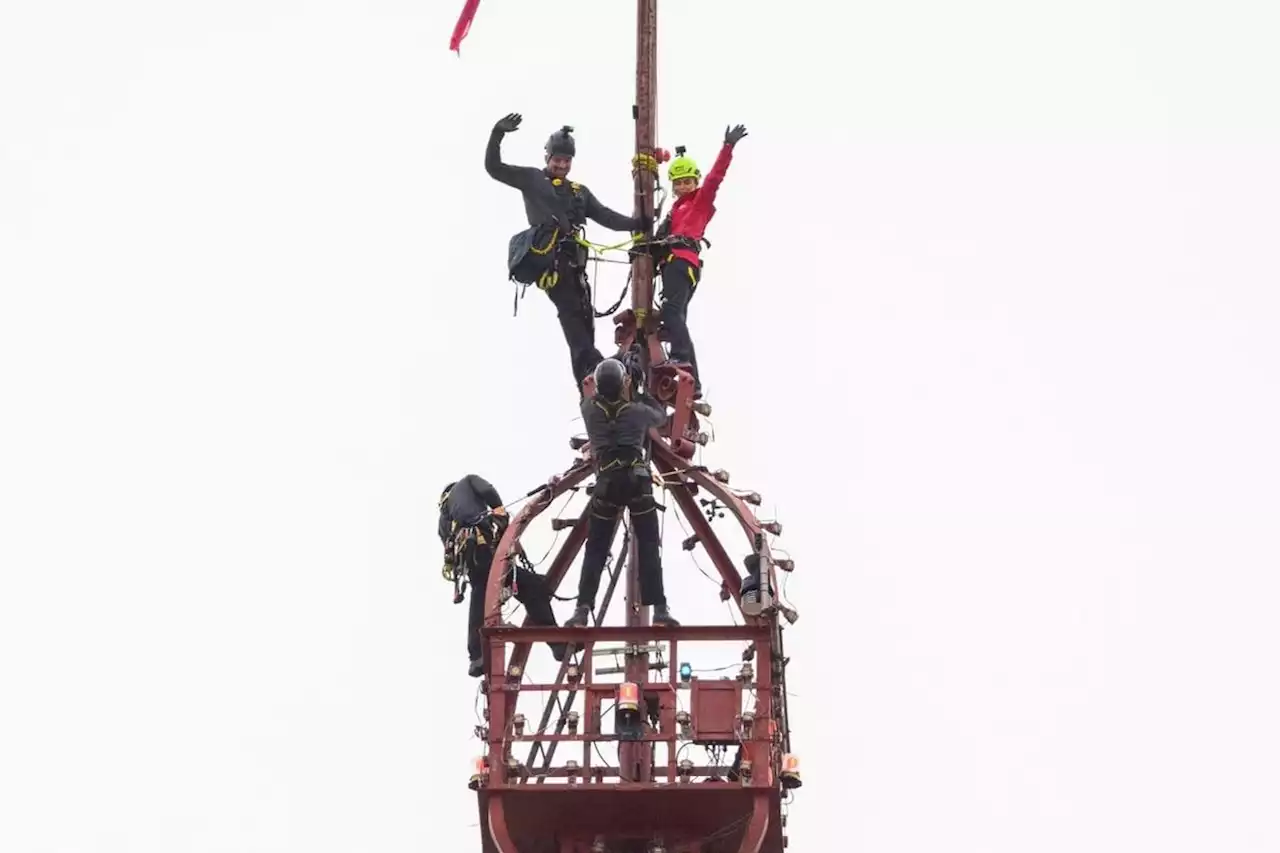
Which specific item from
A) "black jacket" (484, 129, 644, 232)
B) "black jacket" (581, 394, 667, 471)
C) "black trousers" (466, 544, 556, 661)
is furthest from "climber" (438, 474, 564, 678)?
"black jacket" (484, 129, 644, 232)

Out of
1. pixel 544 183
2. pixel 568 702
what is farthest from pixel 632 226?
pixel 568 702

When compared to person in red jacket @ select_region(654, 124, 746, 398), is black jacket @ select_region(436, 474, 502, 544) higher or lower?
lower

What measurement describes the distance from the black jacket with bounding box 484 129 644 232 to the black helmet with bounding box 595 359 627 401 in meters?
4.20

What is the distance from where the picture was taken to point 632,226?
2815 inches

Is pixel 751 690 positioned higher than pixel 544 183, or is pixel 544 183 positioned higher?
pixel 544 183

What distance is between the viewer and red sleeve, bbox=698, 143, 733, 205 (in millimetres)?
71562

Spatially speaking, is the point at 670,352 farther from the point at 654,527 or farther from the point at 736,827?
the point at 736,827

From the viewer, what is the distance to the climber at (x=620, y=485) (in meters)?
67.9

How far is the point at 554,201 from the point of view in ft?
234

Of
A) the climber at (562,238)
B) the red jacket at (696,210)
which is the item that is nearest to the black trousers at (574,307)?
the climber at (562,238)

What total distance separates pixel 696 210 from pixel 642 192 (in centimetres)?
129

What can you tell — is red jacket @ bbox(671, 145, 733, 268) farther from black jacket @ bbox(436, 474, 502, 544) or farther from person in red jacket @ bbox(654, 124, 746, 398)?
black jacket @ bbox(436, 474, 502, 544)

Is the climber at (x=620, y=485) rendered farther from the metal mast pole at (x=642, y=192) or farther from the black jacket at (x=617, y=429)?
the metal mast pole at (x=642, y=192)

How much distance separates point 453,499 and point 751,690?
624 centimetres
